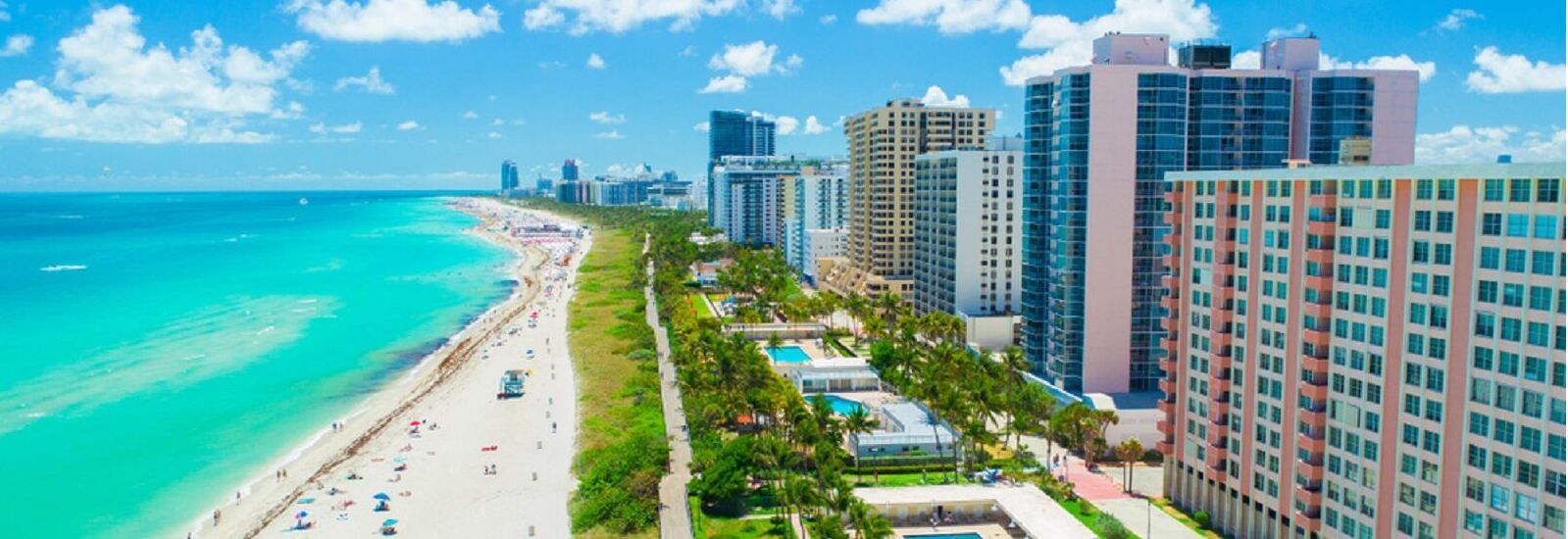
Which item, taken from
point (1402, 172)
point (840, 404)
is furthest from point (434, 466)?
point (1402, 172)

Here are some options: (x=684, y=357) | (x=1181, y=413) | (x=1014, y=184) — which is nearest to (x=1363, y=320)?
(x=1181, y=413)

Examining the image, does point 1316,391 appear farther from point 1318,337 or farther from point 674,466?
point 674,466

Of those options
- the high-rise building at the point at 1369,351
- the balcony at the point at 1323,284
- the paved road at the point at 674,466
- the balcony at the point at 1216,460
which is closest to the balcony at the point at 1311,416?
the high-rise building at the point at 1369,351

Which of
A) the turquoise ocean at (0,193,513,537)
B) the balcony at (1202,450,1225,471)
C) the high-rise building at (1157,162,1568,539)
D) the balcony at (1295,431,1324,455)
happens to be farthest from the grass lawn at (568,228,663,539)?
the balcony at (1295,431,1324,455)

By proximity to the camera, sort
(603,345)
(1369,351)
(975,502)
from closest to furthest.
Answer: (1369,351) < (975,502) < (603,345)

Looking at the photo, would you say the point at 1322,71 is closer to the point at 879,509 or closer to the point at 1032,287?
the point at 1032,287

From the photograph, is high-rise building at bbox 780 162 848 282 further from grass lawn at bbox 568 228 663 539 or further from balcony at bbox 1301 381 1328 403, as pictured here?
balcony at bbox 1301 381 1328 403
